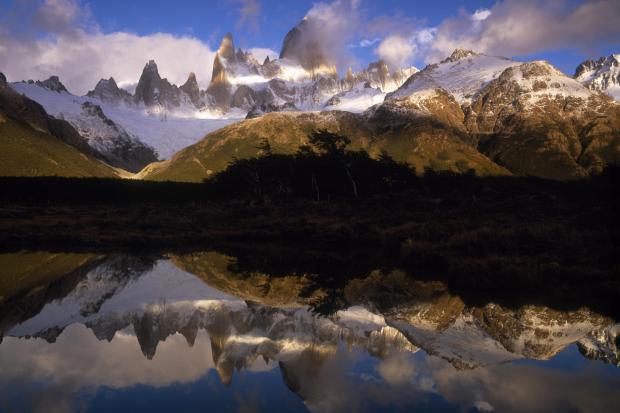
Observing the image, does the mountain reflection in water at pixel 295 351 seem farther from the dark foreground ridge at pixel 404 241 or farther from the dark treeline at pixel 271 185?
the dark treeline at pixel 271 185

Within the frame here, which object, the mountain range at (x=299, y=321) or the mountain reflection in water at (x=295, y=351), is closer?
the mountain reflection in water at (x=295, y=351)

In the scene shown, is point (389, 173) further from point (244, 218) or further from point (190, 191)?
point (244, 218)

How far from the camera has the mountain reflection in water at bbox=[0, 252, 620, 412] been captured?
9.49 meters

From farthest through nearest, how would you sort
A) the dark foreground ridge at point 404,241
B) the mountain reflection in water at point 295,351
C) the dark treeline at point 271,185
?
1. the dark treeline at point 271,185
2. the dark foreground ridge at point 404,241
3. the mountain reflection in water at point 295,351

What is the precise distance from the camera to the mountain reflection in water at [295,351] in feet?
31.1

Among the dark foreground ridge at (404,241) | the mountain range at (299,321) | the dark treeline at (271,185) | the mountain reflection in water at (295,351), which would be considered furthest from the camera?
the dark treeline at (271,185)

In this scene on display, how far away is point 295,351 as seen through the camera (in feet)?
40.1

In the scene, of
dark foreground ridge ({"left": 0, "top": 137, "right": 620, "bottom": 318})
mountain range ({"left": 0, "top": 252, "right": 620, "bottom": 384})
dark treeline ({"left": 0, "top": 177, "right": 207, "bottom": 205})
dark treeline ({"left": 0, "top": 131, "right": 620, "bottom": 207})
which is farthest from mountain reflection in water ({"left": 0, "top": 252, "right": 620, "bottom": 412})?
dark treeline ({"left": 0, "top": 177, "right": 207, "bottom": 205})

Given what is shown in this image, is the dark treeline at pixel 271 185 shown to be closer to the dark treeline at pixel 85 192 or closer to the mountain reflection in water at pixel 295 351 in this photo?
the dark treeline at pixel 85 192

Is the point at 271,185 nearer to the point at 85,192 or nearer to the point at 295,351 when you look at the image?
the point at 85,192

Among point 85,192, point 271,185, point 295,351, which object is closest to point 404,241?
point 295,351

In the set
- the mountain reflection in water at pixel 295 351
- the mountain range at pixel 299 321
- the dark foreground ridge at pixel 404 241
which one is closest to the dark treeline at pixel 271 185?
the dark foreground ridge at pixel 404 241

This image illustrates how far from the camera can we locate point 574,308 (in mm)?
16625

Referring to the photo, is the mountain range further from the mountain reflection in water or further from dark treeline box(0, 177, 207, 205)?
dark treeline box(0, 177, 207, 205)
